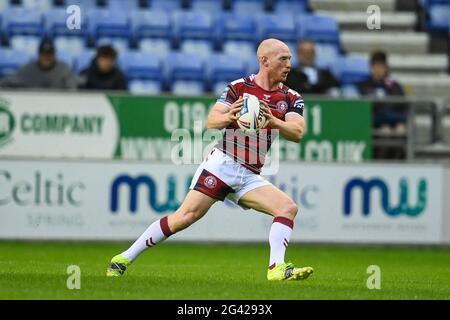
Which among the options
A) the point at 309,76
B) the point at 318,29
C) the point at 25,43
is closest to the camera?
the point at 309,76

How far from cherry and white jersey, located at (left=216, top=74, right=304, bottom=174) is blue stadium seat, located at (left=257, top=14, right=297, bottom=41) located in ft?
32.8

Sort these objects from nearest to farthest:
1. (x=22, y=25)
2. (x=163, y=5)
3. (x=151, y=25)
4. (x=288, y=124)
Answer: (x=288, y=124) → (x=22, y=25) → (x=151, y=25) → (x=163, y=5)

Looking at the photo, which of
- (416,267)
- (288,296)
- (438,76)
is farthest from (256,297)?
(438,76)

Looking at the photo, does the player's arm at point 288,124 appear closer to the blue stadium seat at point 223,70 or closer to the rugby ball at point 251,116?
the rugby ball at point 251,116

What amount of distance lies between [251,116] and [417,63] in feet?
39.3

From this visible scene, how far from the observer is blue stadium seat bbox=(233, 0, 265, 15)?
2191cm

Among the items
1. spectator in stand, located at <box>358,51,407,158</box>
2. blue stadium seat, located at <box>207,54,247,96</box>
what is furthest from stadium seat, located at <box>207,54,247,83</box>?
spectator in stand, located at <box>358,51,407,158</box>

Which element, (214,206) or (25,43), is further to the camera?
(25,43)

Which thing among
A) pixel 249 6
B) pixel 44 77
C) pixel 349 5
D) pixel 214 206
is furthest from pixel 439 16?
pixel 44 77

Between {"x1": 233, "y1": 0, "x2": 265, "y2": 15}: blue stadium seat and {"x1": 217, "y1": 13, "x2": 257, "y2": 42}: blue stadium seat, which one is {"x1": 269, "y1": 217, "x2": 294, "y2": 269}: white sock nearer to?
{"x1": 217, "y1": 13, "x2": 257, "y2": 42}: blue stadium seat

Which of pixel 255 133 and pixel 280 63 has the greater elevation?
pixel 280 63

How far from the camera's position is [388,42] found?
870 inches

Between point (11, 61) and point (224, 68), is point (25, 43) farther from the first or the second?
point (224, 68)
